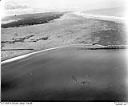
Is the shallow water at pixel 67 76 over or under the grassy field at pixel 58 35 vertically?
under

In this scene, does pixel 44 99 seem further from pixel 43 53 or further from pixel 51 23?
pixel 51 23

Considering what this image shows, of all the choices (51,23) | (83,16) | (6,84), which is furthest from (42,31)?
(6,84)

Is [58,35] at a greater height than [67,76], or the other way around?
[58,35]

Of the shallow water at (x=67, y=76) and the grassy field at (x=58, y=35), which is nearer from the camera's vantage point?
the shallow water at (x=67, y=76)

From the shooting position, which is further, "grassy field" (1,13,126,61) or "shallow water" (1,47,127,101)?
"grassy field" (1,13,126,61)
